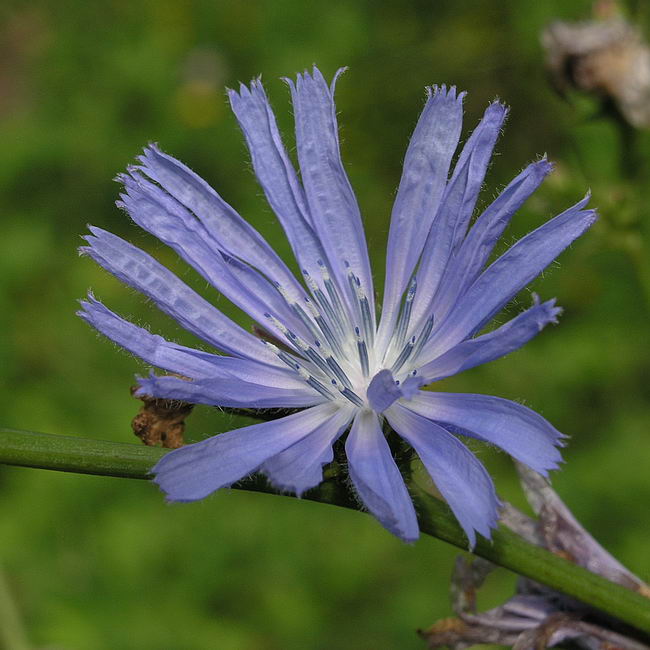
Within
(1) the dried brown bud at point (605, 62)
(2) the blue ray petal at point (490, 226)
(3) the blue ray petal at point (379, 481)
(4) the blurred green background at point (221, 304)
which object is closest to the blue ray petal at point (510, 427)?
(3) the blue ray petal at point (379, 481)

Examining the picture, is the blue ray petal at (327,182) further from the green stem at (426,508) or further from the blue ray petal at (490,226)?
the green stem at (426,508)

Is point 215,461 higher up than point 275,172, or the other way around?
point 275,172

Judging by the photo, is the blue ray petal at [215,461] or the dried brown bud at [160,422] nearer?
the blue ray petal at [215,461]

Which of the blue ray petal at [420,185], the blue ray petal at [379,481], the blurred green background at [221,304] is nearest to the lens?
the blue ray petal at [379,481]

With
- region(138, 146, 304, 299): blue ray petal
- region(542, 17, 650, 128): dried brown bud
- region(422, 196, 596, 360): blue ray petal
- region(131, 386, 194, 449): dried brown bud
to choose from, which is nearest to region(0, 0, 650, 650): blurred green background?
region(542, 17, 650, 128): dried brown bud

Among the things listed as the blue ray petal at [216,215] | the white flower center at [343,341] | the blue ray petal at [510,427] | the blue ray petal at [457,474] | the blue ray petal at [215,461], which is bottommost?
the blue ray petal at [215,461]

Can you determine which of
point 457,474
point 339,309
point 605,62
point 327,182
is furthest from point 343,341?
point 605,62

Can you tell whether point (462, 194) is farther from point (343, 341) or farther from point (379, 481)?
point (379, 481)
